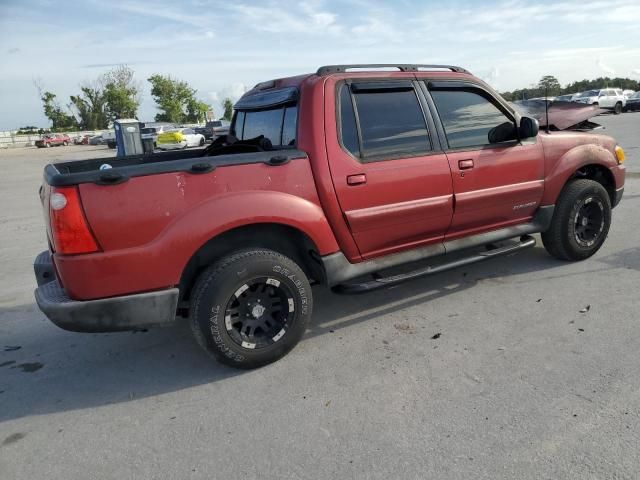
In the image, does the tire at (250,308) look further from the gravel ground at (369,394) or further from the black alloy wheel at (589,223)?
the black alloy wheel at (589,223)

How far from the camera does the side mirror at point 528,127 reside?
403 centimetres

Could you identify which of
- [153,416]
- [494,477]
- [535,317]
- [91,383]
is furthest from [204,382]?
[535,317]

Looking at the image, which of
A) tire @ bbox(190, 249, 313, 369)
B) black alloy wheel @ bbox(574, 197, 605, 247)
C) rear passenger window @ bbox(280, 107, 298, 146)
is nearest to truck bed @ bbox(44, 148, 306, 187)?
rear passenger window @ bbox(280, 107, 298, 146)

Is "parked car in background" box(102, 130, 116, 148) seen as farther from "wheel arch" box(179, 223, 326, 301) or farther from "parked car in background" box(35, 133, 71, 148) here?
"wheel arch" box(179, 223, 326, 301)

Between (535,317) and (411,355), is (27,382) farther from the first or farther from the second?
(535,317)

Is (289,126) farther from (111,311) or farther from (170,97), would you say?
(170,97)

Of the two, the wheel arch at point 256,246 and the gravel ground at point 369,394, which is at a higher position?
the wheel arch at point 256,246

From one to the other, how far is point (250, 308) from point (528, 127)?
2700mm

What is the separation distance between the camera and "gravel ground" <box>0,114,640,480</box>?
232 centimetres

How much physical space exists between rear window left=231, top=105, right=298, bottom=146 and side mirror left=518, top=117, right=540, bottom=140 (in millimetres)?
1954

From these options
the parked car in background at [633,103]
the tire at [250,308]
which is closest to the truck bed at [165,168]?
the tire at [250,308]

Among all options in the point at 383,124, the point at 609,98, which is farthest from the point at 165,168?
the point at 609,98

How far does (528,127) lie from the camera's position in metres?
4.05

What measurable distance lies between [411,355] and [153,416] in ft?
5.36
